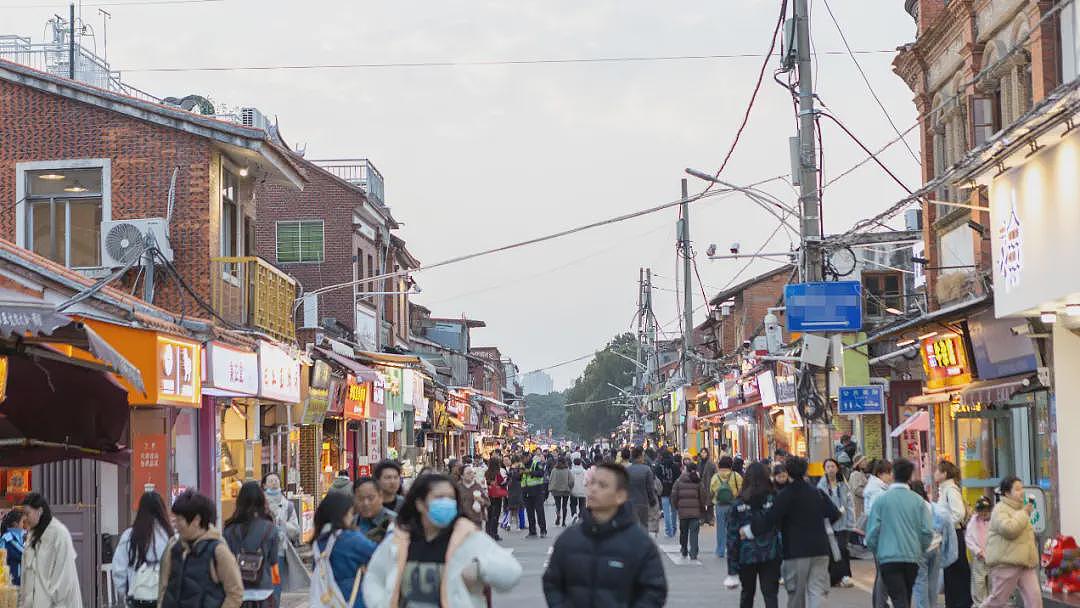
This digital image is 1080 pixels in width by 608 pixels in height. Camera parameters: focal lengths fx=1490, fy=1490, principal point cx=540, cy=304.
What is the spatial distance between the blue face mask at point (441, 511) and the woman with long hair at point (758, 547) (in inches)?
247

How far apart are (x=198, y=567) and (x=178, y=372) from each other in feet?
28.0

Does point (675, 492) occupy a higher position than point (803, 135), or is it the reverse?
point (803, 135)

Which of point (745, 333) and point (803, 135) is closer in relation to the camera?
point (803, 135)

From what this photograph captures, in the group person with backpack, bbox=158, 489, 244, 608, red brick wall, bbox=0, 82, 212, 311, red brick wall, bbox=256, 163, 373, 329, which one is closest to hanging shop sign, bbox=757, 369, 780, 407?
red brick wall, bbox=256, 163, 373, 329

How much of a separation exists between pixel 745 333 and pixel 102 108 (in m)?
43.4

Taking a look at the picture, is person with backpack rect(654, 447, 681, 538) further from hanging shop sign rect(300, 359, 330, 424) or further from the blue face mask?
the blue face mask

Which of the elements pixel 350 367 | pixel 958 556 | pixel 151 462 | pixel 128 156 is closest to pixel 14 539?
pixel 151 462

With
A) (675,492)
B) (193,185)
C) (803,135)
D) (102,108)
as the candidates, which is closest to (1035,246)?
(803,135)

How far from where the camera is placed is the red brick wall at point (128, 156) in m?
24.3

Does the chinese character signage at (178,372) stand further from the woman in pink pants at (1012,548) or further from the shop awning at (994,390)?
the shop awning at (994,390)

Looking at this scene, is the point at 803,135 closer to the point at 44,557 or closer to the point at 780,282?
the point at 44,557

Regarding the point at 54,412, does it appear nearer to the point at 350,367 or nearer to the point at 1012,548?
the point at 1012,548

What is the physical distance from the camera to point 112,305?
17969 millimetres

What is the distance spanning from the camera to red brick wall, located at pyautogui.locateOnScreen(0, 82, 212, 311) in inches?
956
